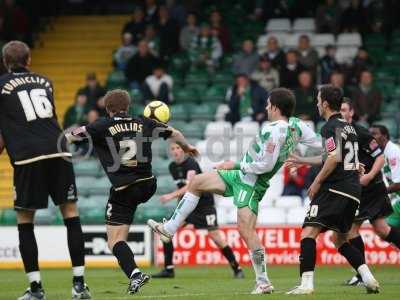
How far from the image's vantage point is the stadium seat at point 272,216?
60.0 ft

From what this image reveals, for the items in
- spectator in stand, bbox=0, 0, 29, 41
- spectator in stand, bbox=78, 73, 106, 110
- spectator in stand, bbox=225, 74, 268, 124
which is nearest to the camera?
spectator in stand, bbox=225, 74, 268, 124

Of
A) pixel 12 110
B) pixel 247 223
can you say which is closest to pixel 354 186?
pixel 247 223

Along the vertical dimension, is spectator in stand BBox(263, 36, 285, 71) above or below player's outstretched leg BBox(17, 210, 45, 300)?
above

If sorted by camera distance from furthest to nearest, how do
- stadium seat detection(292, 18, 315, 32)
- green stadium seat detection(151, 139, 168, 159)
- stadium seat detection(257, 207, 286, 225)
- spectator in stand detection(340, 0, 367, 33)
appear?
1. stadium seat detection(292, 18, 315, 32)
2. spectator in stand detection(340, 0, 367, 33)
3. green stadium seat detection(151, 139, 168, 159)
4. stadium seat detection(257, 207, 286, 225)

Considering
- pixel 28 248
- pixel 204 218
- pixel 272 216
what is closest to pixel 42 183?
pixel 28 248

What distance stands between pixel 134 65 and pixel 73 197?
1221 cm

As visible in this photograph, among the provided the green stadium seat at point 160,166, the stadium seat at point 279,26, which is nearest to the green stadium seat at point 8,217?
the green stadium seat at point 160,166

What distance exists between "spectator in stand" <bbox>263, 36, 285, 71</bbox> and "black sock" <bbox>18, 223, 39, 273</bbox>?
1148 centimetres

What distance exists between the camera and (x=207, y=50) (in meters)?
22.6

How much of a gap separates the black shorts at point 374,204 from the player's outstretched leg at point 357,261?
1.50 meters

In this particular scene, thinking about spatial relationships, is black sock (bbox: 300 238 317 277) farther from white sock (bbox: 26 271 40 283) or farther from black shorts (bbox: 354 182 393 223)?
white sock (bbox: 26 271 40 283)

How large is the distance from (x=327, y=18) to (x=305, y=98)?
11.1ft

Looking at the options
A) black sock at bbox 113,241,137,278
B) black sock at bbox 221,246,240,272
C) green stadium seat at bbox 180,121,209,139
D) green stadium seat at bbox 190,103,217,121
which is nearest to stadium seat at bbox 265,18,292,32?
green stadium seat at bbox 190,103,217,121

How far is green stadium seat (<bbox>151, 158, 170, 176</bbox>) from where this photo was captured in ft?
66.2
